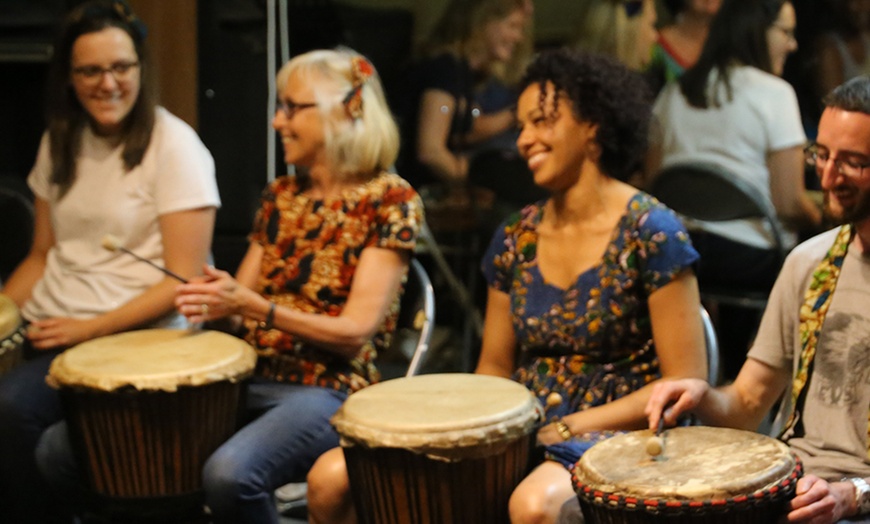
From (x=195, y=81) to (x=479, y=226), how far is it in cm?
118

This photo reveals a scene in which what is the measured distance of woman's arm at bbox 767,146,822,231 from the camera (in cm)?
378

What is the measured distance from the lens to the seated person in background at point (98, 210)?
306cm

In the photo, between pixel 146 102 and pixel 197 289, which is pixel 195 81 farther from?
pixel 197 289

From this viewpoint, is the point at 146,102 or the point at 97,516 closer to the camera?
the point at 97,516

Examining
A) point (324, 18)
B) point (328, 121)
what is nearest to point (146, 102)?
point (328, 121)

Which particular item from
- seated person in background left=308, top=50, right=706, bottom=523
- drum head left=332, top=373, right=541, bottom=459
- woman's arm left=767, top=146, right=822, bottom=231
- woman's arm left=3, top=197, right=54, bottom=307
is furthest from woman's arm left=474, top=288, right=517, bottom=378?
woman's arm left=767, top=146, right=822, bottom=231

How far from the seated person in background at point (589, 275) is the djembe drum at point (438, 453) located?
0.44ft

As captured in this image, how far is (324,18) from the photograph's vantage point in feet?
14.8

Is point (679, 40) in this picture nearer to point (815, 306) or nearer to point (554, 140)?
point (554, 140)

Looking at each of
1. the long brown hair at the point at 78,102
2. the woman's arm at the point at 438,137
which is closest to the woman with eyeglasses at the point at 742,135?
the woman's arm at the point at 438,137

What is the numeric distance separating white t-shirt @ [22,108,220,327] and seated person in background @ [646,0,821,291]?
63.6 inches

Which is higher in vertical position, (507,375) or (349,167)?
(349,167)

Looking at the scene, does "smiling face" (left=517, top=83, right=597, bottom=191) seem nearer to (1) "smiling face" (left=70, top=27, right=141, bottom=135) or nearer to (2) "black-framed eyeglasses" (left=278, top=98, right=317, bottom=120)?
(2) "black-framed eyeglasses" (left=278, top=98, right=317, bottom=120)

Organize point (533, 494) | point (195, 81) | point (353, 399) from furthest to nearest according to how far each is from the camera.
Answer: point (195, 81)
point (353, 399)
point (533, 494)
